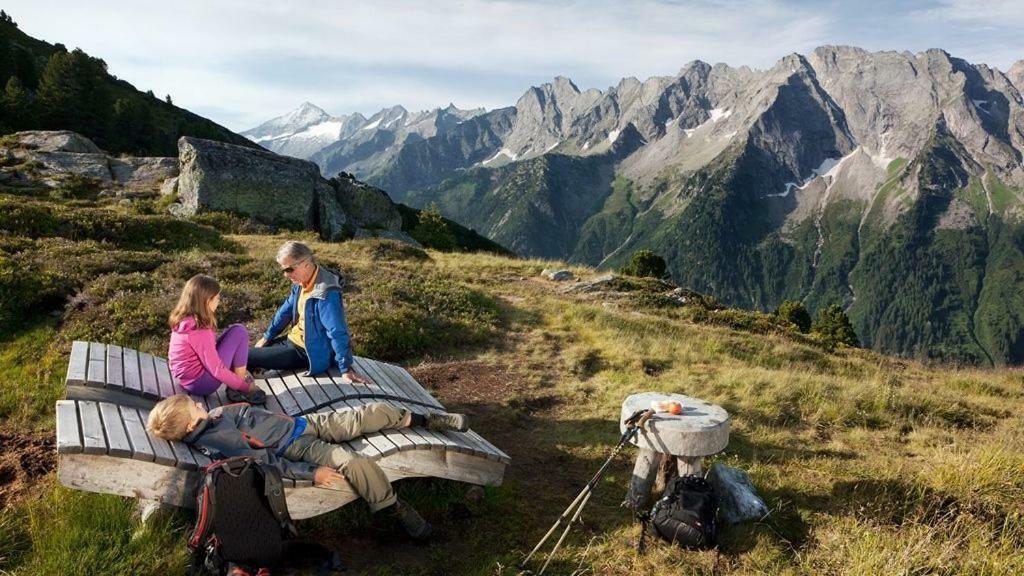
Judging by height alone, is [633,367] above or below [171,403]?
below

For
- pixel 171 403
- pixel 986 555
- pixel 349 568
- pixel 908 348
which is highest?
pixel 171 403

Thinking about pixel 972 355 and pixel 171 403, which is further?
pixel 972 355

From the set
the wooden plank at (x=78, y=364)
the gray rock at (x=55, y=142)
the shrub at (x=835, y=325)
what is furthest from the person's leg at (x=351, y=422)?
the shrub at (x=835, y=325)

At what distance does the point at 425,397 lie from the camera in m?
7.89

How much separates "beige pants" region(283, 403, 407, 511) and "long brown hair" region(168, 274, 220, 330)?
5.67 feet

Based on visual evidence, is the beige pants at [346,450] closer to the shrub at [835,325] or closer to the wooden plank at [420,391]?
the wooden plank at [420,391]

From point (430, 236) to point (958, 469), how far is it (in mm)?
41659

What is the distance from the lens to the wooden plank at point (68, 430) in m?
4.32

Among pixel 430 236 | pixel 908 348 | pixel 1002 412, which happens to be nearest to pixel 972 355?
pixel 908 348

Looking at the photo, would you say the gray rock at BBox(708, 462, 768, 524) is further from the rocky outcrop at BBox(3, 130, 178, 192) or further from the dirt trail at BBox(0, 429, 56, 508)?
the rocky outcrop at BBox(3, 130, 178, 192)

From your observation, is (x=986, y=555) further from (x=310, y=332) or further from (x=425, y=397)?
(x=310, y=332)

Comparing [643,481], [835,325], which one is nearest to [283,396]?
[643,481]

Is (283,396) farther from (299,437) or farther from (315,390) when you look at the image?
(299,437)


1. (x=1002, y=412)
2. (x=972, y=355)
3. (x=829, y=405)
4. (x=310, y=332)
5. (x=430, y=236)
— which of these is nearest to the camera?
(x=310, y=332)
